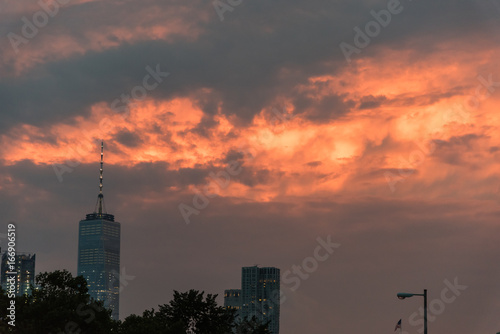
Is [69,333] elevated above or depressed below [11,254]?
below

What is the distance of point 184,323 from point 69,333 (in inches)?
522

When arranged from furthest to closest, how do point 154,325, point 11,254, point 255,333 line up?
point 255,333 < point 154,325 < point 11,254

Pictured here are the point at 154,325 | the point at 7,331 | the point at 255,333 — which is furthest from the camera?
the point at 255,333

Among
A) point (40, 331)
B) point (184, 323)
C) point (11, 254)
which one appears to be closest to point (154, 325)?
point (184, 323)

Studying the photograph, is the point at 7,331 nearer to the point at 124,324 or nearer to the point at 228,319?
the point at 124,324

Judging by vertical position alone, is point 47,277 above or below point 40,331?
above

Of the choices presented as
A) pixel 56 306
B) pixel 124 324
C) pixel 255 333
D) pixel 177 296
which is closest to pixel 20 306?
pixel 56 306

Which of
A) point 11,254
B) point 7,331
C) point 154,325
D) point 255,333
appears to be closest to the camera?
point 11,254

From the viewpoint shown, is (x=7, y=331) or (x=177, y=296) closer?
(x=7, y=331)

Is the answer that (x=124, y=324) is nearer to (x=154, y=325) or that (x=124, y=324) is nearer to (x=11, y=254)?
(x=154, y=325)

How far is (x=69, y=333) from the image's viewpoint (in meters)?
73.2

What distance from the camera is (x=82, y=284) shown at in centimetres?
8312

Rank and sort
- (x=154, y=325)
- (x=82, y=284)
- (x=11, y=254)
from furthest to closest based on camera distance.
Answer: (x=82, y=284) < (x=154, y=325) < (x=11, y=254)

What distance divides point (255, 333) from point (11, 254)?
3579 centimetres
